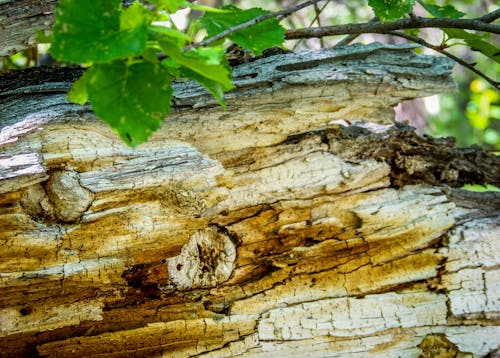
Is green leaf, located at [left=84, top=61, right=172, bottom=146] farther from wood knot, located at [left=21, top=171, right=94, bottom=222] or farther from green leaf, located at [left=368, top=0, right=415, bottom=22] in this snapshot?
green leaf, located at [left=368, top=0, right=415, bottom=22]

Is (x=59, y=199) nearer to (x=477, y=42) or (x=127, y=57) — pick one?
(x=127, y=57)

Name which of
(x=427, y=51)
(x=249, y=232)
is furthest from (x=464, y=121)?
(x=249, y=232)

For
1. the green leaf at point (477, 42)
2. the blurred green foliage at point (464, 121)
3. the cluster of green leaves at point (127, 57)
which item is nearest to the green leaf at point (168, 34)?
the cluster of green leaves at point (127, 57)

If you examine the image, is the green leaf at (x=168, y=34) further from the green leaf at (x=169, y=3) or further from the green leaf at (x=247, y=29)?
the green leaf at (x=247, y=29)

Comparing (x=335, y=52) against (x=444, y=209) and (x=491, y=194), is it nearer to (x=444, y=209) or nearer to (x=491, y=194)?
(x=444, y=209)

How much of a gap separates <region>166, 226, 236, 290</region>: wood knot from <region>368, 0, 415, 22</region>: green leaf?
1135 mm

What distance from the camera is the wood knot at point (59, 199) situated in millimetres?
2004

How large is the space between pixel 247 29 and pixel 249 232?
36.9 inches

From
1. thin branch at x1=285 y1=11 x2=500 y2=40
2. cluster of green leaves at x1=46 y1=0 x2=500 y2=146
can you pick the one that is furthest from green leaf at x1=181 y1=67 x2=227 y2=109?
thin branch at x1=285 y1=11 x2=500 y2=40

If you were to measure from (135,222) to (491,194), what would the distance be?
1.74m

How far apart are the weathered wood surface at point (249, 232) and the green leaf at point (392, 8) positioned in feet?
1.23

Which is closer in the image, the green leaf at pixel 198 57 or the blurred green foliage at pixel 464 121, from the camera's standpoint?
the green leaf at pixel 198 57

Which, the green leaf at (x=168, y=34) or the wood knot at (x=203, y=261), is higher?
the green leaf at (x=168, y=34)

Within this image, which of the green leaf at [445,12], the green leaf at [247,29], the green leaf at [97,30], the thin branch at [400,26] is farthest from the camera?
the green leaf at [445,12]
